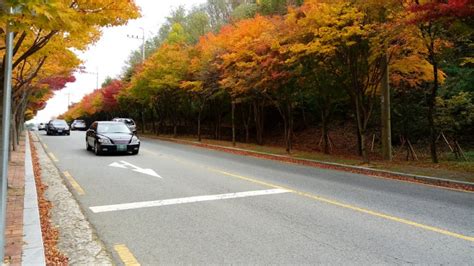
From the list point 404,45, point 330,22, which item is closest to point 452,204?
point 330,22

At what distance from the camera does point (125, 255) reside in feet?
15.7

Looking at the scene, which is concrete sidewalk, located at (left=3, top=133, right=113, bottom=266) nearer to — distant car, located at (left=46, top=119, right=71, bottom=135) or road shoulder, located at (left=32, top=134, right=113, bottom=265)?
road shoulder, located at (left=32, top=134, right=113, bottom=265)

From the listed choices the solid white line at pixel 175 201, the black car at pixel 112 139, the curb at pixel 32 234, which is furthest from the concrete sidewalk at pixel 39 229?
the black car at pixel 112 139

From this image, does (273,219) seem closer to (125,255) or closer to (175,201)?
(175,201)

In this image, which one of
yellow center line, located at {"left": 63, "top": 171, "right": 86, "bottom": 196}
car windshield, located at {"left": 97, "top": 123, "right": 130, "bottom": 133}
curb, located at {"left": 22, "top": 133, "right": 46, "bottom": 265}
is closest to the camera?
curb, located at {"left": 22, "top": 133, "right": 46, "bottom": 265}

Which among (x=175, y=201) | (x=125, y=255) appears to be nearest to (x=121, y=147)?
(x=175, y=201)

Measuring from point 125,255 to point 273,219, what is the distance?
101 inches

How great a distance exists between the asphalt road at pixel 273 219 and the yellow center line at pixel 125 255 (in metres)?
0.01

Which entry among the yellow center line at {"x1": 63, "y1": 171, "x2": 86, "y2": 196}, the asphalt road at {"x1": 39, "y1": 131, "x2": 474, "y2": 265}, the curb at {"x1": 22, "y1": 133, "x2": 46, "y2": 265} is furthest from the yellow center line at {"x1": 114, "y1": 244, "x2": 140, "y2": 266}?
the yellow center line at {"x1": 63, "y1": 171, "x2": 86, "y2": 196}

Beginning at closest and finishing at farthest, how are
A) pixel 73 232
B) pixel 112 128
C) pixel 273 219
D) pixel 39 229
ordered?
pixel 39 229
pixel 73 232
pixel 273 219
pixel 112 128

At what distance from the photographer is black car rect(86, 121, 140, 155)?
54.5 feet

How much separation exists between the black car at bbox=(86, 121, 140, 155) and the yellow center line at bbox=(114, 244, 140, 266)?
39.8 feet

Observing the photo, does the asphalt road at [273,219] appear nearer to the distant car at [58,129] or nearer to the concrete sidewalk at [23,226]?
the concrete sidewalk at [23,226]

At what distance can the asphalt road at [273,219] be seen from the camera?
4781 mm
